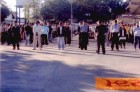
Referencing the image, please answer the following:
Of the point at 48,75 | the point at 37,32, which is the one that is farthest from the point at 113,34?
the point at 48,75

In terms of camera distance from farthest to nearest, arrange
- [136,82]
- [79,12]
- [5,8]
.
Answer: [5,8] < [79,12] < [136,82]

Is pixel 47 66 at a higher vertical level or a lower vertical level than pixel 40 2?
lower

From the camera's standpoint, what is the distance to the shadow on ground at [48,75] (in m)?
10.0

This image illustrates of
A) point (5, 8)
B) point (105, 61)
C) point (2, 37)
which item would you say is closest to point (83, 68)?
point (105, 61)

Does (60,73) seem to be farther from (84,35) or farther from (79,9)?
(79,9)

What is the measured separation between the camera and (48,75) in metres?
12.2

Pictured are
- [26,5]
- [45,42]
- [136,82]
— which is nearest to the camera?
[136,82]

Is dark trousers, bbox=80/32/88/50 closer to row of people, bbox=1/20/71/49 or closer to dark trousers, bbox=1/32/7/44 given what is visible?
row of people, bbox=1/20/71/49

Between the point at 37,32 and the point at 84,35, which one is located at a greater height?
the point at 37,32

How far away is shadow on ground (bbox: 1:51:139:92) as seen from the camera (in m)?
10.0

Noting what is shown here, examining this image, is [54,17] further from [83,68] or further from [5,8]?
[83,68]

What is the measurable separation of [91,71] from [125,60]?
3.81 metres

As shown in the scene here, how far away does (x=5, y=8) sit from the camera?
241 feet

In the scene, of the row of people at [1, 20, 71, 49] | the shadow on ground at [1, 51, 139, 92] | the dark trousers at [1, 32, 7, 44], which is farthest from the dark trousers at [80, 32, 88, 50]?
the dark trousers at [1, 32, 7, 44]
